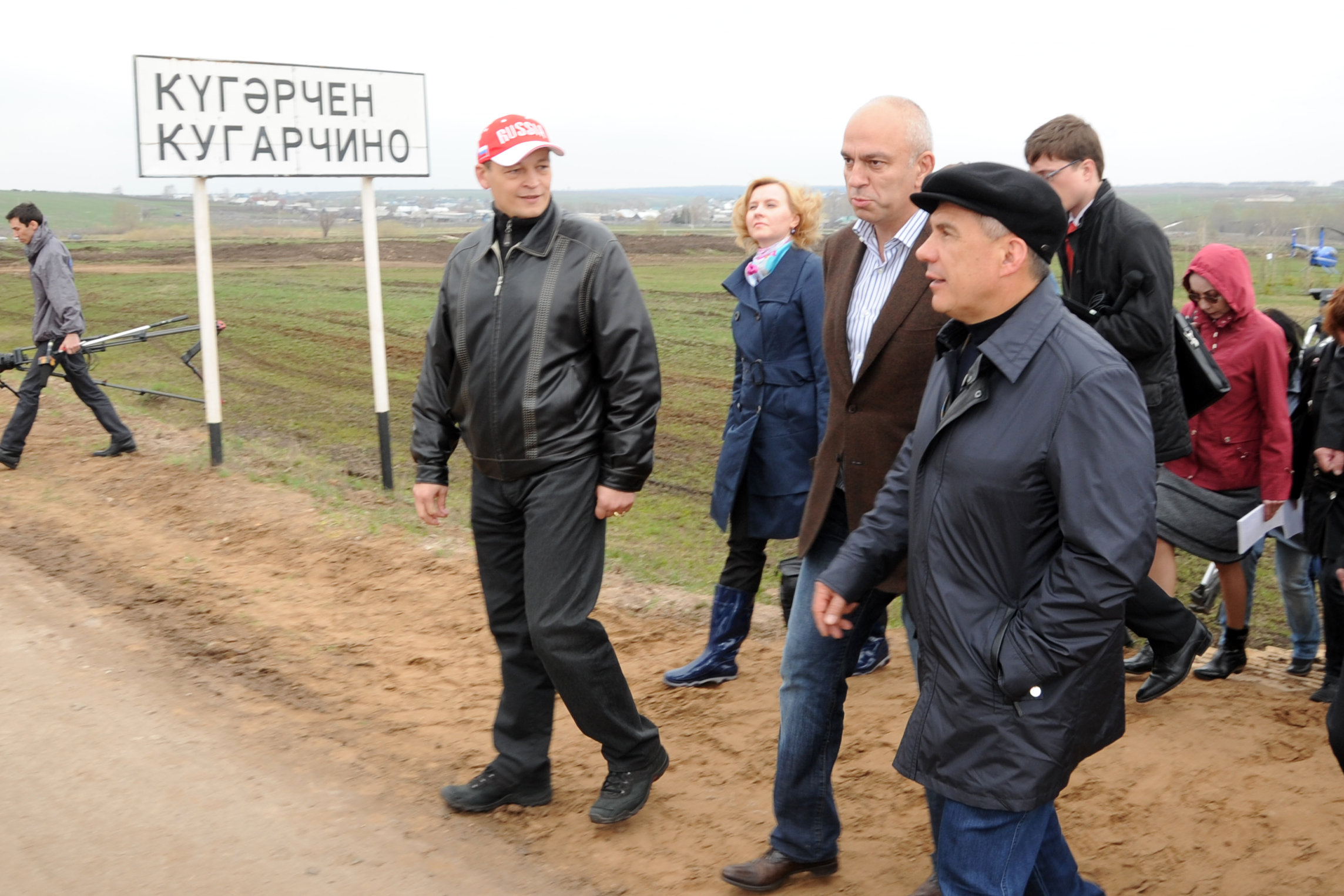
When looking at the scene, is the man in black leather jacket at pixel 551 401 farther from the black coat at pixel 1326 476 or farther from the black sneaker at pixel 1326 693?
the black sneaker at pixel 1326 693

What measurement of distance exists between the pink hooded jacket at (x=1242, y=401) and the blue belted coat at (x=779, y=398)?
4.81 feet

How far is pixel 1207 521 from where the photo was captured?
501 cm

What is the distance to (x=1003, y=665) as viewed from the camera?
241 cm

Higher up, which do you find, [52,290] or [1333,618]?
[52,290]

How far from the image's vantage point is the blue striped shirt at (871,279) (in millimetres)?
3328

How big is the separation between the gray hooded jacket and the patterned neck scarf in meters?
7.27

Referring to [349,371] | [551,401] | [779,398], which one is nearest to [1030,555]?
[551,401]

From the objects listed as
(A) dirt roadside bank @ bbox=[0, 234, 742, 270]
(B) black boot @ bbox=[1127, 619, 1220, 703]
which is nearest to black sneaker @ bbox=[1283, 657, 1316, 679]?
(B) black boot @ bbox=[1127, 619, 1220, 703]

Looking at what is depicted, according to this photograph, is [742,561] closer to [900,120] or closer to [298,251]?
[900,120]

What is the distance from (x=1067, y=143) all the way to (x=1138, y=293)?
578 mm

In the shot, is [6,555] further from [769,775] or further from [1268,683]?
[1268,683]

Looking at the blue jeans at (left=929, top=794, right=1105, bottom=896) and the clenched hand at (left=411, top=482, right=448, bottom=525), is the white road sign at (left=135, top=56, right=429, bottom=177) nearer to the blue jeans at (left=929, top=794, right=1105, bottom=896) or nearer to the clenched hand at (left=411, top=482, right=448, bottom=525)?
the clenched hand at (left=411, top=482, right=448, bottom=525)

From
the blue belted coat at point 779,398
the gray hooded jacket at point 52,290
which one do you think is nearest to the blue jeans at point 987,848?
the blue belted coat at point 779,398

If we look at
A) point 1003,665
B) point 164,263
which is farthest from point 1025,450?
point 164,263
